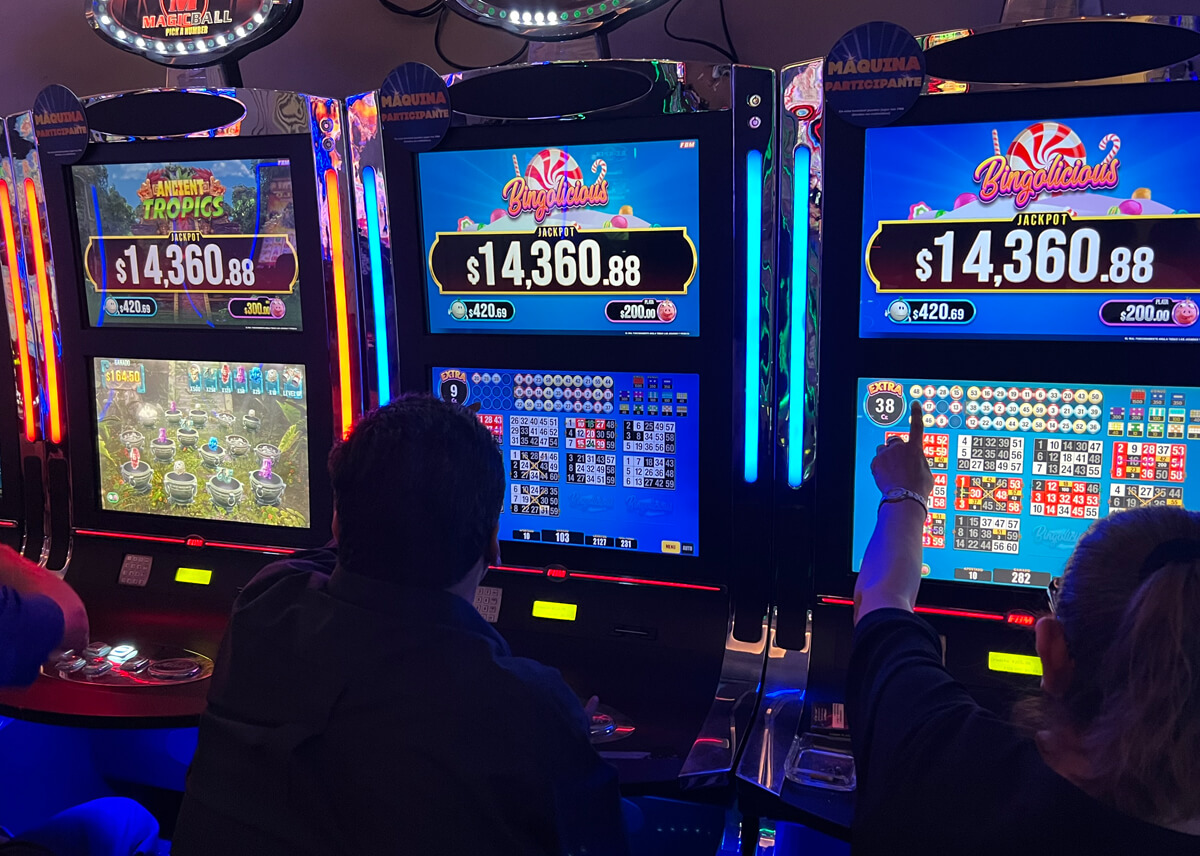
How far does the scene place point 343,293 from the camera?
227 centimetres

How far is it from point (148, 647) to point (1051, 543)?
6.67ft

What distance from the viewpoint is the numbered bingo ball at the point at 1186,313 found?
5.60ft

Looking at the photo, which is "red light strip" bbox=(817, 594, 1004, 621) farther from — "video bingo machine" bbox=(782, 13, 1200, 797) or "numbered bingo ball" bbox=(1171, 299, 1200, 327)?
"numbered bingo ball" bbox=(1171, 299, 1200, 327)

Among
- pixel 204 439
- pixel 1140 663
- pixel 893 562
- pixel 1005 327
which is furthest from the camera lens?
pixel 204 439

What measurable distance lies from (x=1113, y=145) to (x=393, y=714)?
1.55m

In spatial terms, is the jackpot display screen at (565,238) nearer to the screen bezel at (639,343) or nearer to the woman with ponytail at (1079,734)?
the screen bezel at (639,343)

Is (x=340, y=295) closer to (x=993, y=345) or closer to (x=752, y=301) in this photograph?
(x=752, y=301)

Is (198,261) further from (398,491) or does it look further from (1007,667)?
(1007,667)

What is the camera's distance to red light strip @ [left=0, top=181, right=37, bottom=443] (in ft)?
8.38

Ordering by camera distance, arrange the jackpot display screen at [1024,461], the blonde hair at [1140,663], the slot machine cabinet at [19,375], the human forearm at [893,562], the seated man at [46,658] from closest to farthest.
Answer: the blonde hair at [1140,663]
the human forearm at [893,562]
the seated man at [46,658]
the jackpot display screen at [1024,461]
the slot machine cabinet at [19,375]

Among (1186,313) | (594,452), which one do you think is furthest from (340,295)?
(1186,313)

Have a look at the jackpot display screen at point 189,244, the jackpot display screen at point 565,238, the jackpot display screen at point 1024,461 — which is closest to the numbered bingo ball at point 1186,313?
the jackpot display screen at point 1024,461

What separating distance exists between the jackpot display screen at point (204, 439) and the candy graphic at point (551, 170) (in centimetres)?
78

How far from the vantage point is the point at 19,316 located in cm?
259
